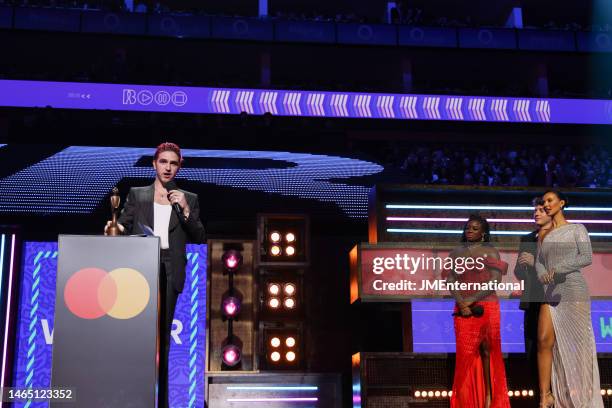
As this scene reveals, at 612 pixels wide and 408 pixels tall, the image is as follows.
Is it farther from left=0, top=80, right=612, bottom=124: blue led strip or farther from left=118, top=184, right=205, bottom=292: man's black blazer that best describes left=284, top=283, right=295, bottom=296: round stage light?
left=0, top=80, right=612, bottom=124: blue led strip

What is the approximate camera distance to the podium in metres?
2.60

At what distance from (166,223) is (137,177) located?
268 centimetres

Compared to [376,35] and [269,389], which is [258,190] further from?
[376,35]

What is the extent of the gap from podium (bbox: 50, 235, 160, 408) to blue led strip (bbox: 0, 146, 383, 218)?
294 cm

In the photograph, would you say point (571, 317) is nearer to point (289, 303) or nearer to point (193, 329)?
point (289, 303)

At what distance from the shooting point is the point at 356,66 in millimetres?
19141

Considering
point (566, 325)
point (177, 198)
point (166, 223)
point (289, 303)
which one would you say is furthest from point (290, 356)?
point (177, 198)

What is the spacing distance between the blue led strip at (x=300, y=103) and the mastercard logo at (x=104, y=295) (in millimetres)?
13629

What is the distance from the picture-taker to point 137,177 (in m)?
5.80

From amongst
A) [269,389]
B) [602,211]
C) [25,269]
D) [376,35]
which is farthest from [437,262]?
[376,35]

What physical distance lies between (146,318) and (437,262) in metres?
2.29

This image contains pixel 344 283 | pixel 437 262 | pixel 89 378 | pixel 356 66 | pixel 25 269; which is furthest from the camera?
pixel 356 66

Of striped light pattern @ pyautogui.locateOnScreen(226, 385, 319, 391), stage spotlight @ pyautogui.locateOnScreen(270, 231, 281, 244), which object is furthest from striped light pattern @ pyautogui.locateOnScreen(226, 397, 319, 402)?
stage spotlight @ pyautogui.locateOnScreen(270, 231, 281, 244)

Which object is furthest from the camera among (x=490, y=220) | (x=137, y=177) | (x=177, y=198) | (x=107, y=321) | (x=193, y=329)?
(x=137, y=177)
